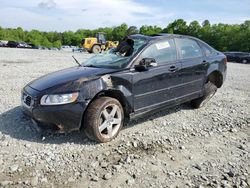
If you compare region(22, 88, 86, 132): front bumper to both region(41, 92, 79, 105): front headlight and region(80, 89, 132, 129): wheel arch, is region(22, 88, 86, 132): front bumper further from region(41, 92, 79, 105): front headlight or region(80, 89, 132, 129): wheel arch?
region(80, 89, 132, 129): wheel arch

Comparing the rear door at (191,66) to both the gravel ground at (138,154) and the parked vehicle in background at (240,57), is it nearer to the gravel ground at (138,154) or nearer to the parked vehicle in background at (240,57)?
the gravel ground at (138,154)

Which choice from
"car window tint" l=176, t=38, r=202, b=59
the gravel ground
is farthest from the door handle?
the gravel ground

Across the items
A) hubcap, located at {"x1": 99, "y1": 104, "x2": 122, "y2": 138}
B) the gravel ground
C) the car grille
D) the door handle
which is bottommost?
the gravel ground

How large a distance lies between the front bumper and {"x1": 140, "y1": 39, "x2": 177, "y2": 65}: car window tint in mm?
1574

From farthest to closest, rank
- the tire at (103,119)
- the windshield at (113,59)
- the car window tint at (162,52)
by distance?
1. the car window tint at (162,52)
2. the windshield at (113,59)
3. the tire at (103,119)

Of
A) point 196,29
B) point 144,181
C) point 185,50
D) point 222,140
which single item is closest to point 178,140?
point 222,140

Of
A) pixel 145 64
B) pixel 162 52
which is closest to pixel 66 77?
pixel 145 64

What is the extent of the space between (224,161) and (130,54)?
7.63 feet

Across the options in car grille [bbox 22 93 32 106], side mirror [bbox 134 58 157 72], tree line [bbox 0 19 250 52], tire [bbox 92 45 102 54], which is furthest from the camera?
tree line [bbox 0 19 250 52]

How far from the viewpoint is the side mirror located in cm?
489

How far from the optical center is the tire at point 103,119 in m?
4.33

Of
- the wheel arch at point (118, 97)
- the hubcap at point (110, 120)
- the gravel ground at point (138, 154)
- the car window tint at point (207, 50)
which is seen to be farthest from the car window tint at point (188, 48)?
the hubcap at point (110, 120)

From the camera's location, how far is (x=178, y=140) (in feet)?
15.7

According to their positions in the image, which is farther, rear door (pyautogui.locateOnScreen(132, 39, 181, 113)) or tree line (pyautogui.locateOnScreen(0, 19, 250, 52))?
tree line (pyautogui.locateOnScreen(0, 19, 250, 52))
